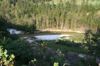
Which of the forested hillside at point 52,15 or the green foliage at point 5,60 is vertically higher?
the green foliage at point 5,60

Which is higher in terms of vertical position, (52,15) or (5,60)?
(5,60)

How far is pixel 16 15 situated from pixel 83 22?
1740cm

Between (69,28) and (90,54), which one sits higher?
(90,54)

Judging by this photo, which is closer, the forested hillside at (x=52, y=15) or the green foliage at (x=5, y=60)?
the green foliage at (x=5, y=60)

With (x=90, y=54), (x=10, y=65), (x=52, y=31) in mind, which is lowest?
(x=52, y=31)

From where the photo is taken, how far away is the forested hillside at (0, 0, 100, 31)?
8212cm

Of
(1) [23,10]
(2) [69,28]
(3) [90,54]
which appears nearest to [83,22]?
(2) [69,28]

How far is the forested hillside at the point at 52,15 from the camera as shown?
82125mm

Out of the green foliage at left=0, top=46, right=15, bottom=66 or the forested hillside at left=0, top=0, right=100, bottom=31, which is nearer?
the green foliage at left=0, top=46, right=15, bottom=66

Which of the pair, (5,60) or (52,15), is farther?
(52,15)

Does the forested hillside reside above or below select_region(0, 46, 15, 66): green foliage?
below

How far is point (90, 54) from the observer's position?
2841 cm

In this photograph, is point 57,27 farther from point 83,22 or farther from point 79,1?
point 79,1

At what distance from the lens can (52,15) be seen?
3307 inches
